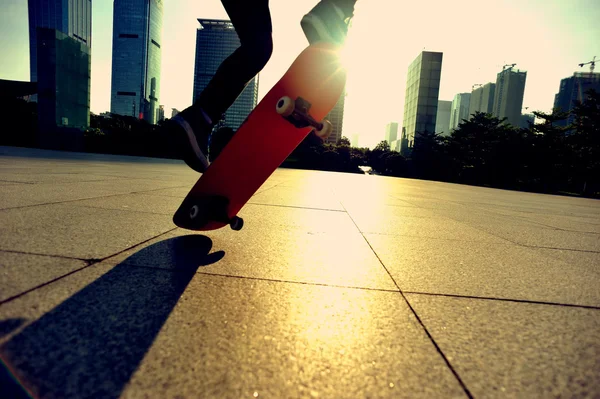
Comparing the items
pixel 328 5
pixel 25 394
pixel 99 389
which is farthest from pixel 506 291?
pixel 328 5

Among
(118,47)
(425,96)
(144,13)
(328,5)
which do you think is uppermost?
(144,13)

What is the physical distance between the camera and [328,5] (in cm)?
185

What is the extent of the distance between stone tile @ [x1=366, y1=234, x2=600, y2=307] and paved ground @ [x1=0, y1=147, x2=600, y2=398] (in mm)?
14

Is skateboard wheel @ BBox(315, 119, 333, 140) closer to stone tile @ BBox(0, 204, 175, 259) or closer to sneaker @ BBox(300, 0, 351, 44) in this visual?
sneaker @ BBox(300, 0, 351, 44)

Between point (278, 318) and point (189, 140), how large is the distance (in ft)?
4.11

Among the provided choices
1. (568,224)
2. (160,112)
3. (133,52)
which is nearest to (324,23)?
(568,224)

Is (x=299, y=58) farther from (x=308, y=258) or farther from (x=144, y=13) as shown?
(x=144, y=13)

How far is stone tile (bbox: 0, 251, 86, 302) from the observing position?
3.17 feet

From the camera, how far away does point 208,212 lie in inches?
65.5

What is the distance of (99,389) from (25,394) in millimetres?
116

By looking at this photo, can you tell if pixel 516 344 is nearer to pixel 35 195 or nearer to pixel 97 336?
pixel 97 336

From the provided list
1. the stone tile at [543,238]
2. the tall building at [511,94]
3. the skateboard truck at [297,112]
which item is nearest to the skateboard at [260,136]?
the skateboard truck at [297,112]

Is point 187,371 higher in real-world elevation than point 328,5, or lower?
lower

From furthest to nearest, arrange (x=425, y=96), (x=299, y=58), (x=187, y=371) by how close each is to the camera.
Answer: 1. (x=425, y=96)
2. (x=299, y=58)
3. (x=187, y=371)
